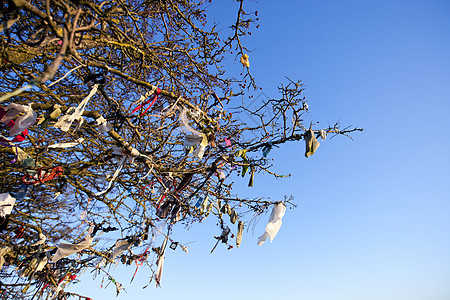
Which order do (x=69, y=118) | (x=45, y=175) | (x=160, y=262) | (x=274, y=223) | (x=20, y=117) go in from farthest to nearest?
1. (x=160, y=262)
2. (x=274, y=223)
3. (x=45, y=175)
4. (x=20, y=117)
5. (x=69, y=118)

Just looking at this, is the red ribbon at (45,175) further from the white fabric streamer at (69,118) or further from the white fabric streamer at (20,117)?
the white fabric streamer at (69,118)

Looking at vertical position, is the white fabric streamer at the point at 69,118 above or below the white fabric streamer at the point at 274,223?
above

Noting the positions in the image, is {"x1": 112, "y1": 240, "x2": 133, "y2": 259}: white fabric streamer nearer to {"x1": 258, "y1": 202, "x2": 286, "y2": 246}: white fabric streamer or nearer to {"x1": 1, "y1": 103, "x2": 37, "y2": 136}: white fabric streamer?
{"x1": 258, "y1": 202, "x2": 286, "y2": 246}: white fabric streamer

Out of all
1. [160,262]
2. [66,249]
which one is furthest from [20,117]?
[160,262]

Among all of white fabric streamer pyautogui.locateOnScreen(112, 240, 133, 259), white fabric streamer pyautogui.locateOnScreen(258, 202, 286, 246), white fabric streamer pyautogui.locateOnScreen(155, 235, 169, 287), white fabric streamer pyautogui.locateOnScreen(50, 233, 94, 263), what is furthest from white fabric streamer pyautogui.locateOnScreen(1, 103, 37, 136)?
white fabric streamer pyautogui.locateOnScreen(258, 202, 286, 246)

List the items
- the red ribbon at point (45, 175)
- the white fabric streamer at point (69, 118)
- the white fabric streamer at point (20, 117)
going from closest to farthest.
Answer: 1. the white fabric streamer at point (69, 118)
2. the white fabric streamer at point (20, 117)
3. the red ribbon at point (45, 175)

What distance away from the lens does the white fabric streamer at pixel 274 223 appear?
11.3 feet

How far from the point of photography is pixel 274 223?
3471 millimetres

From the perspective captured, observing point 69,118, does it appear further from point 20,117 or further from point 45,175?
point 45,175

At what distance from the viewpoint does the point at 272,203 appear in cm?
356

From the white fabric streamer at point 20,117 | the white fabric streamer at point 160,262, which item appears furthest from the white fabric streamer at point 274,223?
the white fabric streamer at point 20,117

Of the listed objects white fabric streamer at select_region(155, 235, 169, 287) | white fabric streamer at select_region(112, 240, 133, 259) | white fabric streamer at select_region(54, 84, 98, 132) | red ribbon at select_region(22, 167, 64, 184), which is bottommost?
white fabric streamer at select_region(155, 235, 169, 287)

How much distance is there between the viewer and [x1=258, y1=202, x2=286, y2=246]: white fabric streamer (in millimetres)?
3438

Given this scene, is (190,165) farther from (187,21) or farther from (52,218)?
(52,218)
